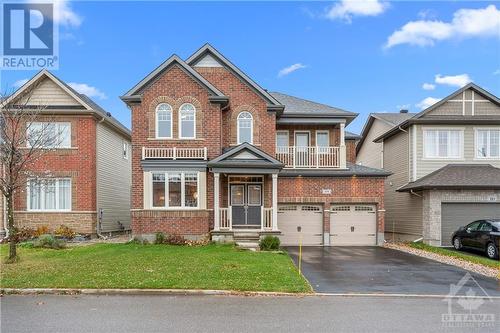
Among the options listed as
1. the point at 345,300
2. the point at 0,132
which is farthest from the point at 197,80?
the point at 345,300

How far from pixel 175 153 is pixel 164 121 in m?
1.65

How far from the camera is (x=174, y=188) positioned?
19625 mm

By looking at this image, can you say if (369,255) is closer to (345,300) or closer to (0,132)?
(345,300)

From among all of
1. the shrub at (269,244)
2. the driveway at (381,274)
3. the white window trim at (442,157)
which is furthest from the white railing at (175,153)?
the white window trim at (442,157)

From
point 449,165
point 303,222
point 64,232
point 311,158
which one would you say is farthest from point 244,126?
point 449,165

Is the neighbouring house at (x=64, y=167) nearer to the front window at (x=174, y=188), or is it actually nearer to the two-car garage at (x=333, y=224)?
the front window at (x=174, y=188)

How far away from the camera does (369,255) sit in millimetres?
17391

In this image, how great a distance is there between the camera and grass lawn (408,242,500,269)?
15299 mm

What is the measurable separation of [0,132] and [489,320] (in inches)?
605

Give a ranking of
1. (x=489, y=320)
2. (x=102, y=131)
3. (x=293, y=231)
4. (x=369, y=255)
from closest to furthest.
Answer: (x=489, y=320) → (x=369, y=255) → (x=293, y=231) → (x=102, y=131)

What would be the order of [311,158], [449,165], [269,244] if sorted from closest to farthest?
1. [269,244]
2. [311,158]
3. [449,165]

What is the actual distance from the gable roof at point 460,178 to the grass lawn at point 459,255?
111 inches

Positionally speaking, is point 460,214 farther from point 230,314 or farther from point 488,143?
point 230,314

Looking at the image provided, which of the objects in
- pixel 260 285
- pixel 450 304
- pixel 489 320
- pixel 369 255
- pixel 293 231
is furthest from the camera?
pixel 293 231
